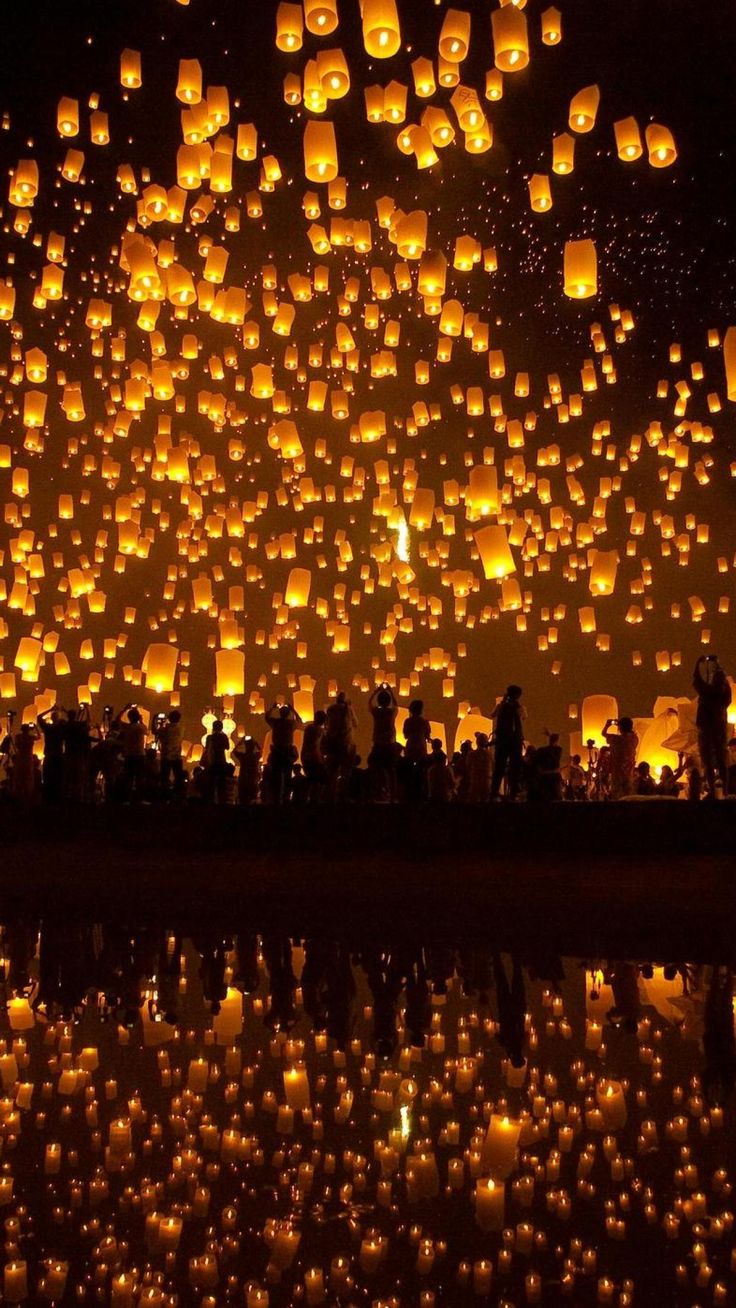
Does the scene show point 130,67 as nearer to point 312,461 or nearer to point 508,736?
point 508,736

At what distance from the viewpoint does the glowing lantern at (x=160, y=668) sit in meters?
11.7

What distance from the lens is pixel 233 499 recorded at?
12977 mm

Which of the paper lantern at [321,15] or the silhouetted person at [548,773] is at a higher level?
the paper lantern at [321,15]

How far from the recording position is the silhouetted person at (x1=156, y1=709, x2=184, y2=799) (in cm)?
812

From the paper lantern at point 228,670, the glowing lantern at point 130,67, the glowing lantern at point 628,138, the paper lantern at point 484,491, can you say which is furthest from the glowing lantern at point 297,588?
the glowing lantern at point 628,138

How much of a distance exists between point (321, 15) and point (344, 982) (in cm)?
454

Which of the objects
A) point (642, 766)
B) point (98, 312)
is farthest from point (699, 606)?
point (98, 312)

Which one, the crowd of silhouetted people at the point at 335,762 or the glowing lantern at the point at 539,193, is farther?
the glowing lantern at the point at 539,193

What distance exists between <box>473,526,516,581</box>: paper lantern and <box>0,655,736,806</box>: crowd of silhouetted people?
5.06 feet

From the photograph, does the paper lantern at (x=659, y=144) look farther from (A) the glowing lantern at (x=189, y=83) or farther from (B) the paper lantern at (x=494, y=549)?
(B) the paper lantern at (x=494, y=549)

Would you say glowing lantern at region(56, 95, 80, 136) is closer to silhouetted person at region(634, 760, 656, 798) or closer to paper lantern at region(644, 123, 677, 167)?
paper lantern at region(644, 123, 677, 167)

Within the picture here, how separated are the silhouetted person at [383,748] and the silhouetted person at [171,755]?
1606 mm

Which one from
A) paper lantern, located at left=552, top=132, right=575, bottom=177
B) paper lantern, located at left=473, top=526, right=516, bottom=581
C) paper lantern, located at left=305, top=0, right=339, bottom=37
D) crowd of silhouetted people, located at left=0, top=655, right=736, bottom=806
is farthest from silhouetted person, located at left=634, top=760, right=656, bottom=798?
paper lantern, located at left=305, top=0, right=339, bottom=37

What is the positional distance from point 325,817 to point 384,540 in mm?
7933
